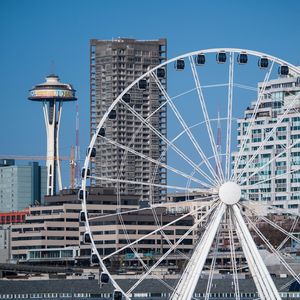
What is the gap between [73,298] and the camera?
491 ft

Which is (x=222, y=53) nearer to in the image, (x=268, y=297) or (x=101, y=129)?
(x=101, y=129)

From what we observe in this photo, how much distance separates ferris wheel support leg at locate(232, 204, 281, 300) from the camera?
10044 cm

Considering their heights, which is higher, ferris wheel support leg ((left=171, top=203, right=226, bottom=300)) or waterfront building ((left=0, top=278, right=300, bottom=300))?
ferris wheel support leg ((left=171, top=203, right=226, bottom=300))

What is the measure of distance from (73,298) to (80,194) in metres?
46.5

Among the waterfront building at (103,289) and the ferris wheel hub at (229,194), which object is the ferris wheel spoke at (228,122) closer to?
the ferris wheel hub at (229,194)

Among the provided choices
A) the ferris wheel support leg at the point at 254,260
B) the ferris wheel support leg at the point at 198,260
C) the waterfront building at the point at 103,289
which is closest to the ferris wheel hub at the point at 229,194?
the ferris wheel support leg at the point at 198,260

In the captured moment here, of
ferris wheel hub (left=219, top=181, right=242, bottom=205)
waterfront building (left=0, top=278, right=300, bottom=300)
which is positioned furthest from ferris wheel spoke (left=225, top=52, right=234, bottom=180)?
waterfront building (left=0, top=278, right=300, bottom=300)

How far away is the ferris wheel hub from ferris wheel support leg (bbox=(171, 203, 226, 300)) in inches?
15.2

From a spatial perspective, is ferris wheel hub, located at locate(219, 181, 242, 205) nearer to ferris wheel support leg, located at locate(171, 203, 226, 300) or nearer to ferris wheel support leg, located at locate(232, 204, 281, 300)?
ferris wheel support leg, located at locate(171, 203, 226, 300)

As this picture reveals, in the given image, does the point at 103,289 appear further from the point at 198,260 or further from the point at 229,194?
the point at 229,194

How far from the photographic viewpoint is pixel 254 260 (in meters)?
101

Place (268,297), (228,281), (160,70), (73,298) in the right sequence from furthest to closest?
(228,281) < (73,298) < (160,70) < (268,297)

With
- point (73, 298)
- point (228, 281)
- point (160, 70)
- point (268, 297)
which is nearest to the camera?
point (268, 297)

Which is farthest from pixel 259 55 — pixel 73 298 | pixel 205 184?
pixel 73 298
